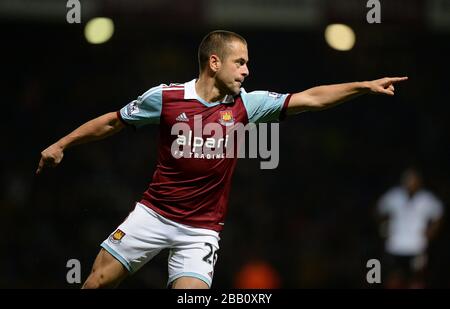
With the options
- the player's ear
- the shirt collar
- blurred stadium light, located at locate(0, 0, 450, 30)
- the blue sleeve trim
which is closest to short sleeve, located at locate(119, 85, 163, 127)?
the shirt collar

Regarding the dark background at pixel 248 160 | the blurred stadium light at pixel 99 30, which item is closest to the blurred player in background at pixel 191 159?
the dark background at pixel 248 160

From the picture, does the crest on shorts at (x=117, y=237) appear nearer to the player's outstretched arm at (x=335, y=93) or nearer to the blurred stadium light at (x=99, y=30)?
the player's outstretched arm at (x=335, y=93)

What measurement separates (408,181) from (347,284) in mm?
2100

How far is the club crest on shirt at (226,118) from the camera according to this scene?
652 cm

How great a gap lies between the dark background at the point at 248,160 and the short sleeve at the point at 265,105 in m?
5.58

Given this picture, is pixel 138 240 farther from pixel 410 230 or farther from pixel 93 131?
pixel 410 230

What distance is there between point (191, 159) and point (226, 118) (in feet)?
1.18

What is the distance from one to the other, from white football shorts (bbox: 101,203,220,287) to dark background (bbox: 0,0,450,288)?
5074mm

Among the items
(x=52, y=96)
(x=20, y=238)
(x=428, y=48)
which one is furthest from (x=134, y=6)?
(x=428, y=48)

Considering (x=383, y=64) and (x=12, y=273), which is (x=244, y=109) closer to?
(x=12, y=273)

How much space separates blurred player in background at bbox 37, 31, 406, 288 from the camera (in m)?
6.48

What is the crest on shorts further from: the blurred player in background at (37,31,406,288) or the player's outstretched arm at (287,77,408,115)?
the player's outstretched arm at (287,77,408,115)

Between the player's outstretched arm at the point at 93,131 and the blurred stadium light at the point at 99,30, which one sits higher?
the blurred stadium light at the point at 99,30

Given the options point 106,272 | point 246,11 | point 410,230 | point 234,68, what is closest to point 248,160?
point 246,11
